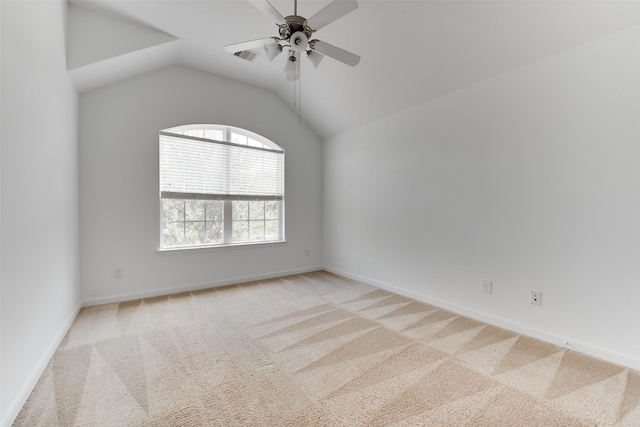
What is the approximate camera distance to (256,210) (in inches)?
175

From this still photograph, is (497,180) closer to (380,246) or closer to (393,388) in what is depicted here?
(380,246)

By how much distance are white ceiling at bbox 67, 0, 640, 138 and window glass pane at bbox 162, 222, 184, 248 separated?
175 centimetres

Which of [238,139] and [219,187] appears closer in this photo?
[219,187]

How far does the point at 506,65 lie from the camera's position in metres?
2.57

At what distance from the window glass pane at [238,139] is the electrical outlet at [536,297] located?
3933 millimetres

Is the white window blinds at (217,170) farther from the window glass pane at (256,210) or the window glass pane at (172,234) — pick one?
the window glass pane at (172,234)

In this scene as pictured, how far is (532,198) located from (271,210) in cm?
339

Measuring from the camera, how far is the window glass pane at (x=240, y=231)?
4238 millimetres

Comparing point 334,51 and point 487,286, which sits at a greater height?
point 334,51

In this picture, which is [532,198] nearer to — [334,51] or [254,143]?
[334,51]

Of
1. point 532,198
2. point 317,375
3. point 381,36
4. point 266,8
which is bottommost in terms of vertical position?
point 317,375

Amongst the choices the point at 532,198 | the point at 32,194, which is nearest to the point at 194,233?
the point at 32,194

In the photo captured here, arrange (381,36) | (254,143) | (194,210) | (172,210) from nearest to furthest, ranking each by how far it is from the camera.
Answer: (381,36) < (172,210) < (194,210) < (254,143)

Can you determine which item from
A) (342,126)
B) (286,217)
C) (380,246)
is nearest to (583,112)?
(380,246)
